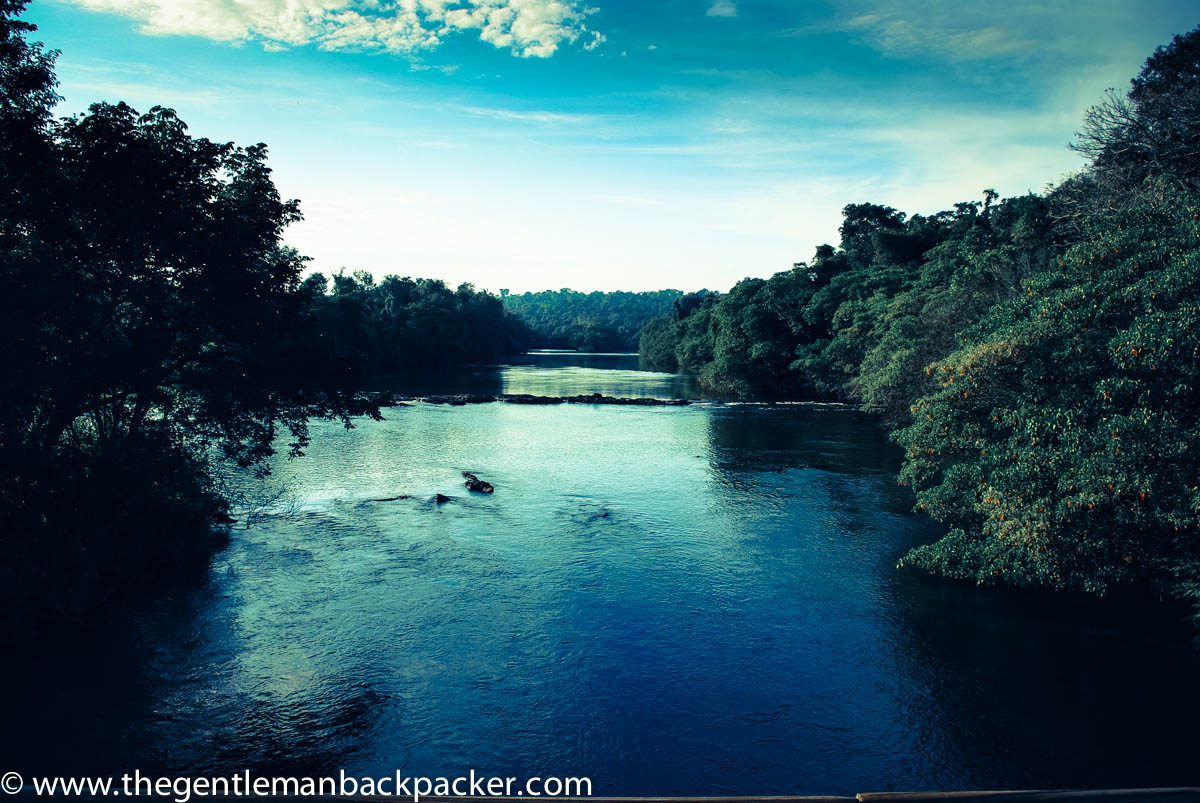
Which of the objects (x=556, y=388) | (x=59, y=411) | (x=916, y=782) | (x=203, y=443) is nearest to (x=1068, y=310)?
(x=916, y=782)

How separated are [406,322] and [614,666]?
10391cm

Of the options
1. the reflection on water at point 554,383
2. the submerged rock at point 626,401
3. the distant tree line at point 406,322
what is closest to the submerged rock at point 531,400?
the submerged rock at point 626,401

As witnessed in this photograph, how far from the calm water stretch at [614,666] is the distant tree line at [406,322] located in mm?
63504

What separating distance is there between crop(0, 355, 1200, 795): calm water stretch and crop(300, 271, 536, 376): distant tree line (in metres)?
63.5

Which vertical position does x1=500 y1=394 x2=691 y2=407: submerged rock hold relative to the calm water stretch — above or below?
above

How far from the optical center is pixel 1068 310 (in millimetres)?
17172

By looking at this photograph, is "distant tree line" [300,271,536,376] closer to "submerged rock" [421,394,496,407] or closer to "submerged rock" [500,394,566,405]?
"submerged rock" [421,394,496,407]

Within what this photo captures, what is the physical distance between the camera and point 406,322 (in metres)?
112

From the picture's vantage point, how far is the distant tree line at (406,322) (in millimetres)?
94500

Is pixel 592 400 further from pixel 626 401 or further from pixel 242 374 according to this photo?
pixel 242 374

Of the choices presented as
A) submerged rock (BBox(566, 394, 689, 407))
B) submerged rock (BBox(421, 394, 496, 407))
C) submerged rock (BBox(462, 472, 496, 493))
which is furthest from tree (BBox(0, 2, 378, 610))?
submerged rock (BBox(566, 394, 689, 407))

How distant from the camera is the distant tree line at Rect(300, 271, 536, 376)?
94.5 m

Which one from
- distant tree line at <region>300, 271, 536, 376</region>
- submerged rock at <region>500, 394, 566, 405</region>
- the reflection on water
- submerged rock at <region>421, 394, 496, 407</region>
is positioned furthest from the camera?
distant tree line at <region>300, 271, 536, 376</region>

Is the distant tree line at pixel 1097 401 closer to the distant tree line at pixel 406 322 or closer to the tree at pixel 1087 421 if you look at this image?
the tree at pixel 1087 421
